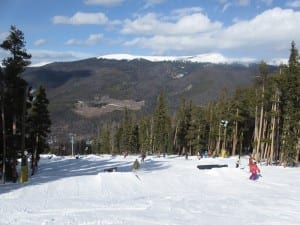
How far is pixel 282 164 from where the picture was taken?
55.3 m

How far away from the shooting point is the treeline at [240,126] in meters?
52.5

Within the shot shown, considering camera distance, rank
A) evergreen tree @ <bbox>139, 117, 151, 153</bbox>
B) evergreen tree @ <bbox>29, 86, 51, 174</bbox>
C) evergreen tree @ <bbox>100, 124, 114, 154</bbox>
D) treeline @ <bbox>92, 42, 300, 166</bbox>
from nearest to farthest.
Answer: treeline @ <bbox>92, 42, 300, 166</bbox>
evergreen tree @ <bbox>29, 86, 51, 174</bbox>
evergreen tree @ <bbox>139, 117, 151, 153</bbox>
evergreen tree @ <bbox>100, 124, 114, 154</bbox>

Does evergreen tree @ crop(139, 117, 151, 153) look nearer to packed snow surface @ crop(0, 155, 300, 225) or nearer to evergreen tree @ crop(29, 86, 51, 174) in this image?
evergreen tree @ crop(29, 86, 51, 174)

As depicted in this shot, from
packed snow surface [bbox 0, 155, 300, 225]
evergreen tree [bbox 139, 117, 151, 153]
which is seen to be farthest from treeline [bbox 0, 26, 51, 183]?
evergreen tree [bbox 139, 117, 151, 153]

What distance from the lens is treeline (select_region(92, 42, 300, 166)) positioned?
52.5 metres

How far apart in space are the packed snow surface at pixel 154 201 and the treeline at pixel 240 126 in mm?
15869

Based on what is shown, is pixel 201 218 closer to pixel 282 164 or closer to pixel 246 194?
pixel 246 194

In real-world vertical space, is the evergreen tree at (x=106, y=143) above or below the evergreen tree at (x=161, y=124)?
below

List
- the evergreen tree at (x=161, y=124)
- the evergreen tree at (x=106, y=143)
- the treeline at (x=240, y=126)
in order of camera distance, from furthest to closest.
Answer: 1. the evergreen tree at (x=106, y=143)
2. the evergreen tree at (x=161, y=124)
3. the treeline at (x=240, y=126)

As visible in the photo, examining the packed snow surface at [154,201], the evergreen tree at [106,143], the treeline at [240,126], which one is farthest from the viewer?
the evergreen tree at [106,143]

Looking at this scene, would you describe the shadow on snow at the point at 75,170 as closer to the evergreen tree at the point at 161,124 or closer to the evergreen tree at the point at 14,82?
the evergreen tree at the point at 14,82

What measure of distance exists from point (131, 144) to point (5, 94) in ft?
277

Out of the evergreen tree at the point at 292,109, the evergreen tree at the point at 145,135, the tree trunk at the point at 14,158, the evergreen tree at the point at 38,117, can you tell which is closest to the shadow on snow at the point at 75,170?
the tree trunk at the point at 14,158

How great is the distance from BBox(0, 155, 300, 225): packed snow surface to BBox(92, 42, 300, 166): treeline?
15869mm
